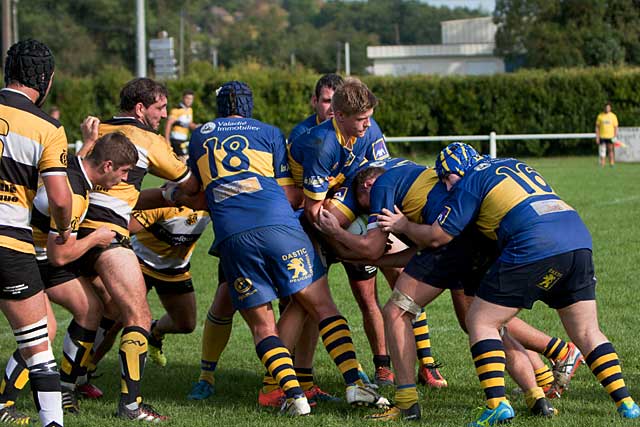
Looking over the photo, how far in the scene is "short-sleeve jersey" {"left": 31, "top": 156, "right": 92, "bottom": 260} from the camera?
6.29 m

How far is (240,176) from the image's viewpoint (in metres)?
6.42

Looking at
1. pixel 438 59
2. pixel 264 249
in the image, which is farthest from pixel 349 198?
pixel 438 59

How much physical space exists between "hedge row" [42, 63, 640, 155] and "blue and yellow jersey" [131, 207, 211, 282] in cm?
2735

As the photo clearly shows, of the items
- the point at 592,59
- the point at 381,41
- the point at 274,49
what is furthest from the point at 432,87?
the point at 381,41

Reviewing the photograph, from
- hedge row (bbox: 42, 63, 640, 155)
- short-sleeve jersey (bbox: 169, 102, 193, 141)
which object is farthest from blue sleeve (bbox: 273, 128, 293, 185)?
hedge row (bbox: 42, 63, 640, 155)

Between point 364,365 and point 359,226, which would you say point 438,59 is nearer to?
point 364,365

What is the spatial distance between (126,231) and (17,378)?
123cm

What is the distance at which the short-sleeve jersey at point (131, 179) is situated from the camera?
6656 mm

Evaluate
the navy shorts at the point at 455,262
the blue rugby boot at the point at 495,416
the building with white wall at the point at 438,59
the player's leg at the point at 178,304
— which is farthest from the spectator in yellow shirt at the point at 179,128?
the building with white wall at the point at 438,59

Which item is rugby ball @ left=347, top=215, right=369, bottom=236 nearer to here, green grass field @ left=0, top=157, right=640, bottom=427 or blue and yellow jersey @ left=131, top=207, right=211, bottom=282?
green grass field @ left=0, top=157, right=640, bottom=427

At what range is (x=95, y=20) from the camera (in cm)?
7769

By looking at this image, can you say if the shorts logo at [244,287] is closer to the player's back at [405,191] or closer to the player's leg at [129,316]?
the player's leg at [129,316]

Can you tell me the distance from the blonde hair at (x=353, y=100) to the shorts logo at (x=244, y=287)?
1.31 m

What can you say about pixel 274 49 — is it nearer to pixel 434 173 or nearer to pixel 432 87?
pixel 432 87
